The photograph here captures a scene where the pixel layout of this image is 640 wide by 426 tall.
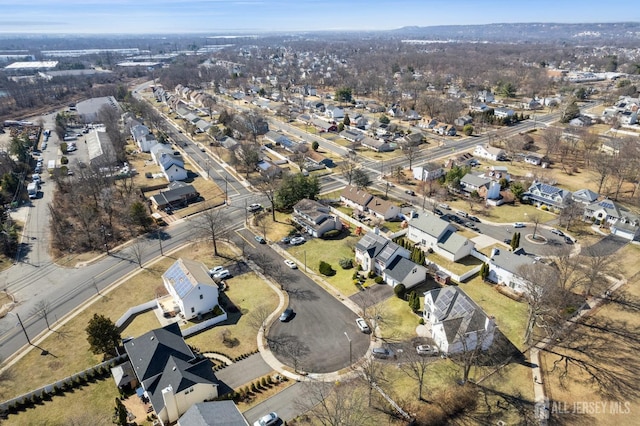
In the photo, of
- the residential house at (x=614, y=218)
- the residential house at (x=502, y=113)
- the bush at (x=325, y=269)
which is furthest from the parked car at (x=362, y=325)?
the residential house at (x=502, y=113)

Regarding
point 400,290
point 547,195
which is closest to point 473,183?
point 547,195

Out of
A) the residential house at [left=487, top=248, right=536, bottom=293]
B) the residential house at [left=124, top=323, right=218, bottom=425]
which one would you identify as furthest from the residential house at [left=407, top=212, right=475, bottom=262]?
the residential house at [left=124, top=323, right=218, bottom=425]

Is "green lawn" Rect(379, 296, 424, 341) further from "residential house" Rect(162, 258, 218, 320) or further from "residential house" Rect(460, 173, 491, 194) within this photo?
"residential house" Rect(460, 173, 491, 194)

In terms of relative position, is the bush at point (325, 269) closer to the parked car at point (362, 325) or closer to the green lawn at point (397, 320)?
the green lawn at point (397, 320)

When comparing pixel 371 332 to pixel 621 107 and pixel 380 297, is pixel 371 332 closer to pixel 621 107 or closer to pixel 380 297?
pixel 380 297

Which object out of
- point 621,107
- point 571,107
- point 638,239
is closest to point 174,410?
point 638,239

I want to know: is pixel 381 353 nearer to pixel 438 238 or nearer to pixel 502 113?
pixel 438 238
